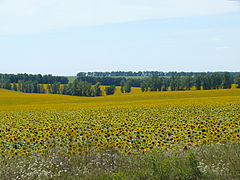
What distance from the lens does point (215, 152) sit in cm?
823

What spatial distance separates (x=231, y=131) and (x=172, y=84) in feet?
369

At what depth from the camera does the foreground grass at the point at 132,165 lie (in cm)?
684

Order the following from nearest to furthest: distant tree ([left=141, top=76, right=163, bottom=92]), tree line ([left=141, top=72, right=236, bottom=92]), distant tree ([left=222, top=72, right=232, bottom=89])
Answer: distant tree ([left=222, top=72, right=232, bottom=89])
tree line ([left=141, top=72, right=236, bottom=92])
distant tree ([left=141, top=76, right=163, bottom=92])

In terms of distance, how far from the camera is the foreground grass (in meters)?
6.84

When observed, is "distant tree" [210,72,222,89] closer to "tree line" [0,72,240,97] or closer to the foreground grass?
"tree line" [0,72,240,97]

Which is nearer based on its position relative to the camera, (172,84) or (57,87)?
(172,84)

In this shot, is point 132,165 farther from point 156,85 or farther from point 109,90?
point 109,90

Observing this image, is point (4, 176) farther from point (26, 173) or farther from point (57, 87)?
point (57, 87)

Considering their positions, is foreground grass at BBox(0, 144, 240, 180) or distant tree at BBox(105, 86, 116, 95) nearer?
foreground grass at BBox(0, 144, 240, 180)

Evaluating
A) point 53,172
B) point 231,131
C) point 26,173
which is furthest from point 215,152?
point 26,173

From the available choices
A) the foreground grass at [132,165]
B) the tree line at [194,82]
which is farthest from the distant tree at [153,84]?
the foreground grass at [132,165]

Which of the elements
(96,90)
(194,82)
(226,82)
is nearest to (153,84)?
(194,82)

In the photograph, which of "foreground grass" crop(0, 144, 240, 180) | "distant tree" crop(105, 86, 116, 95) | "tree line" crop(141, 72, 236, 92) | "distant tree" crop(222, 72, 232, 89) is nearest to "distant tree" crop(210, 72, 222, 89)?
"tree line" crop(141, 72, 236, 92)

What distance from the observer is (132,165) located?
7910mm
